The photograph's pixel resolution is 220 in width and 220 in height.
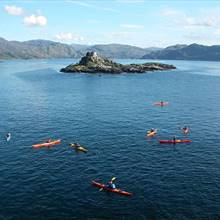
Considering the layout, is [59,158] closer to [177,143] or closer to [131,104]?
[177,143]

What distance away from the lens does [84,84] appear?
19925cm

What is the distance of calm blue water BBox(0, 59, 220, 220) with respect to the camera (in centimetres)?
5441

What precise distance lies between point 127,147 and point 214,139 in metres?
23.8

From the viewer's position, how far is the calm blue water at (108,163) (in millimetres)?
54406

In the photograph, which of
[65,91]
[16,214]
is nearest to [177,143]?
[16,214]

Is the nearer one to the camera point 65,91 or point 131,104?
point 131,104

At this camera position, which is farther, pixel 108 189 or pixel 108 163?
pixel 108 163

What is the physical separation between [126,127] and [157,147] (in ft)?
58.0

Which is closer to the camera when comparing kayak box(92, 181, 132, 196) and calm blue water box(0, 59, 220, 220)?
calm blue water box(0, 59, 220, 220)

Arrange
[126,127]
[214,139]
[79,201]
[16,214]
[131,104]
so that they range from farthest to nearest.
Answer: [131,104] < [126,127] < [214,139] < [79,201] < [16,214]

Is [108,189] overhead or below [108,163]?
below

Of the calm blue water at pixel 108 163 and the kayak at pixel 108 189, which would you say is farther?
the kayak at pixel 108 189

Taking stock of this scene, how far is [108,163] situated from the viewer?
71812 mm

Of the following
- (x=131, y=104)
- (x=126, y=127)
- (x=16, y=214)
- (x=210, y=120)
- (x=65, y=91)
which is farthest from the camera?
(x=65, y=91)
